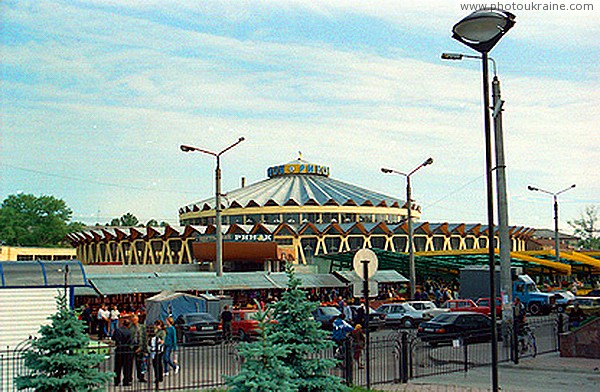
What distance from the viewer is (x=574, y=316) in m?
27.6

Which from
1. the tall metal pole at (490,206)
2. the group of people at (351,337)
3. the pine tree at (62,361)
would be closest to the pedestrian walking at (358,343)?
the group of people at (351,337)

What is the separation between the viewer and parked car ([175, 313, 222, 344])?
28516 mm

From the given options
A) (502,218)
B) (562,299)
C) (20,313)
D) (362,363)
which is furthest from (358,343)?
(562,299)

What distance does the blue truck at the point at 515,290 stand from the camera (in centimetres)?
4184

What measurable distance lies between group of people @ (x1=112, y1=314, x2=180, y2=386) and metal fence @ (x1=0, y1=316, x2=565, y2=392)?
0.33 ft

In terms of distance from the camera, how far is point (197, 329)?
2862cm

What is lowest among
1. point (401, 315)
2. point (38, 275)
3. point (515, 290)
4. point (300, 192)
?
point (401, 315)

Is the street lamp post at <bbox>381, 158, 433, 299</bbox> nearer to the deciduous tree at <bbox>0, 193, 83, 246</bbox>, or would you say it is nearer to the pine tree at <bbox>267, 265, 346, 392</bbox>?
the pine tree at <bbox>267, 265, 346, 392</bbox>

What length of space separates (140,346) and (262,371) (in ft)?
31.9

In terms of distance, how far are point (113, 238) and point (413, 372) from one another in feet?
247

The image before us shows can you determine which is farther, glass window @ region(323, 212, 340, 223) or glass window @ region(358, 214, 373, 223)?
glass window @ region(358, 214, 373, 223)

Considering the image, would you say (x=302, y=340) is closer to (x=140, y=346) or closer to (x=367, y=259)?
(x=367, y=259)

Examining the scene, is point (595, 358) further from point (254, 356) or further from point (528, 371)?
point (254, 356)

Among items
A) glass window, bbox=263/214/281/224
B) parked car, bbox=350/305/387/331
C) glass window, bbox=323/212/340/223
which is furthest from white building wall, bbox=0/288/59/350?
glass window, bbox=323/212/340/223
